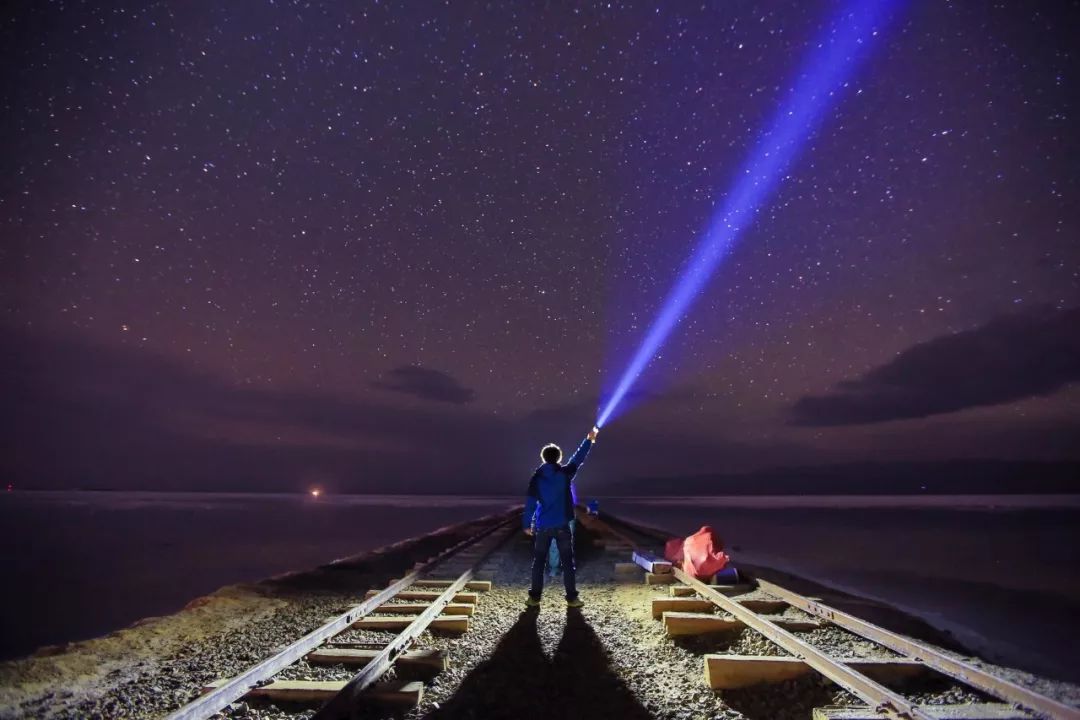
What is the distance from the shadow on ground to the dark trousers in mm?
1494

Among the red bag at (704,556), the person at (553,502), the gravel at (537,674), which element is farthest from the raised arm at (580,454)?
the red bag at (704,556)

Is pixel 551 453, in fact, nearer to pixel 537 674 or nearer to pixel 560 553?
pixel 560 553

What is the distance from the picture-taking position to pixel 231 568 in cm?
2505

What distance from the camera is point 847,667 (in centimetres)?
513

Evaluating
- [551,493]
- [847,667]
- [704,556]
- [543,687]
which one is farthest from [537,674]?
[704,556]

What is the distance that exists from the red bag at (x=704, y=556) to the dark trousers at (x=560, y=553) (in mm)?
3037

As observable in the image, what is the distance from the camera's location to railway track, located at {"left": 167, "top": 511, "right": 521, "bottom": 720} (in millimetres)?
4445

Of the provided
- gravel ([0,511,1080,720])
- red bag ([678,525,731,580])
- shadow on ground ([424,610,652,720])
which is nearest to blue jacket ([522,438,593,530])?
gravel ([0,511,1080,720])

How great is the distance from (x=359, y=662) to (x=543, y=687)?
1.65 meters

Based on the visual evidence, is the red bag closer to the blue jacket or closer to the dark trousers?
the dark trousers

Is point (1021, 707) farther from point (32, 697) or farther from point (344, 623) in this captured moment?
point (32, 697)

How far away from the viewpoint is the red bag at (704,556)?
10.6 meters

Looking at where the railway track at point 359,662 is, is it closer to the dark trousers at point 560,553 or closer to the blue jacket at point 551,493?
the dark trousers at point 560,553

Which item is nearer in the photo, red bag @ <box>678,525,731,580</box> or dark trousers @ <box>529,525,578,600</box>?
dark trousers @ <box>529,525,578,600</box>
